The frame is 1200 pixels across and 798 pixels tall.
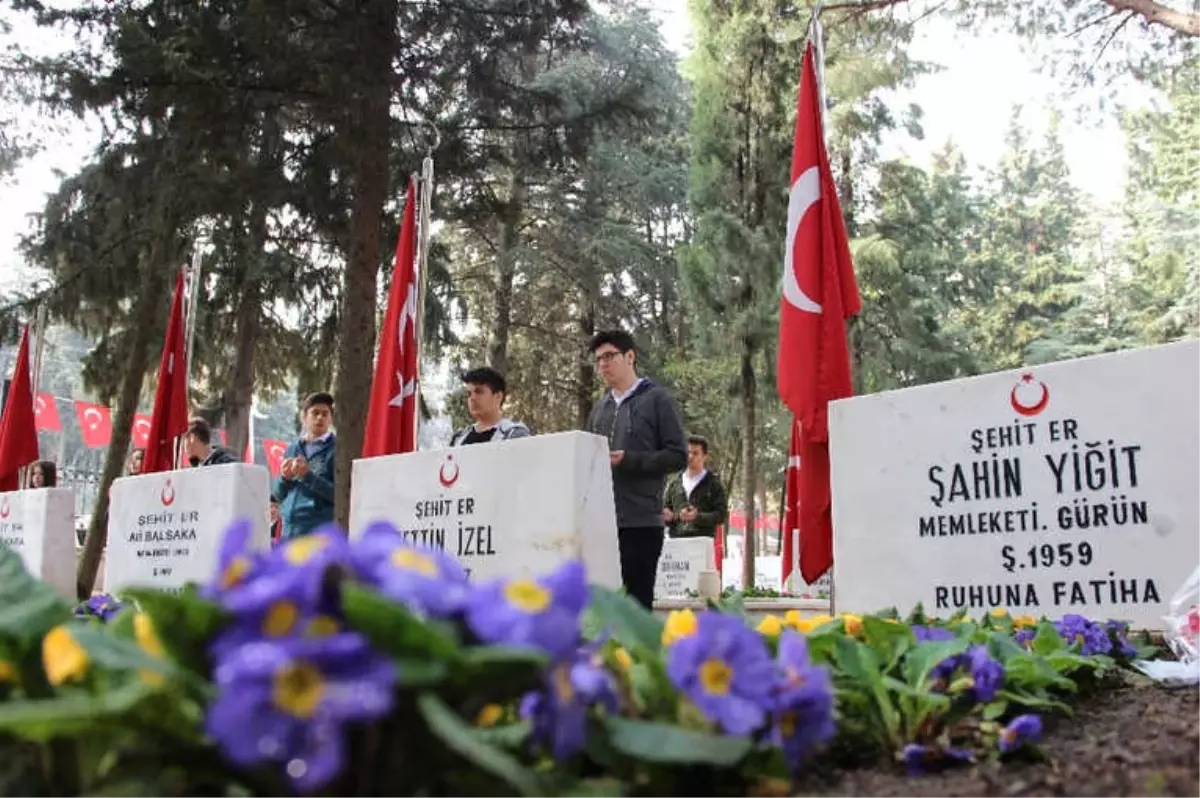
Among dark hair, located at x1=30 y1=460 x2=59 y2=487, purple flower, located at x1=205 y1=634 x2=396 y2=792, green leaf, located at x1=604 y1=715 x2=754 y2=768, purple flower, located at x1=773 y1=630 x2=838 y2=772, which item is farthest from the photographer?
dark hair, located at x1=30 y1=460 x2=59 y2=487

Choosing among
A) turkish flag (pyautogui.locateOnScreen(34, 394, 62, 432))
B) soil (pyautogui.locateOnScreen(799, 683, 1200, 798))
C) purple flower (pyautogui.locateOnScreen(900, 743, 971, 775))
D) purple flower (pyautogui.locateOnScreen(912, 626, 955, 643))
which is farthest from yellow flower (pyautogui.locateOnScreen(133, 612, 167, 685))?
turkish flag (pyautogui.locateOnScreen(34, 394, 62, 432))

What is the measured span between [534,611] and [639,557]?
3.65 metres

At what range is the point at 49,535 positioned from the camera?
6.88m

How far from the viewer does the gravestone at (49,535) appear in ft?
22.4

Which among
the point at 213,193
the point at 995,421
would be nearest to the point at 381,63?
the point at 213,193

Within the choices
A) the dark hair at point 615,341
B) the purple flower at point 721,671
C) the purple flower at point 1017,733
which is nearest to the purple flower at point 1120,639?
the purple flower at point 1017,733

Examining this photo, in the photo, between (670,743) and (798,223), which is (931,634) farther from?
(798,223)

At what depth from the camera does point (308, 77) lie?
29.7 feet

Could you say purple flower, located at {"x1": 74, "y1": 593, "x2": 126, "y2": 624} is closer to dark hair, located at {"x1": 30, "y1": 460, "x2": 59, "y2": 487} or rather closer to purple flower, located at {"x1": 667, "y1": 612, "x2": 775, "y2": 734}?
purple flower, located at {"x1": 667, "y1": 612, "x2": 775, "y2": 734}

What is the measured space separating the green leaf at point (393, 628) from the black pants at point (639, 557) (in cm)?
367

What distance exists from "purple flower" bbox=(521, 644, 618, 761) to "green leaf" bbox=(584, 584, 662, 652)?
34 centimetres

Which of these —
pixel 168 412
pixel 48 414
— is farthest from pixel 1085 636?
pixel 48 414

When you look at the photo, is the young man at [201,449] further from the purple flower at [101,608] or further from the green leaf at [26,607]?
the green leaf at [26,607]

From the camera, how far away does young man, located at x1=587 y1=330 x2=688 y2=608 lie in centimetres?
461
